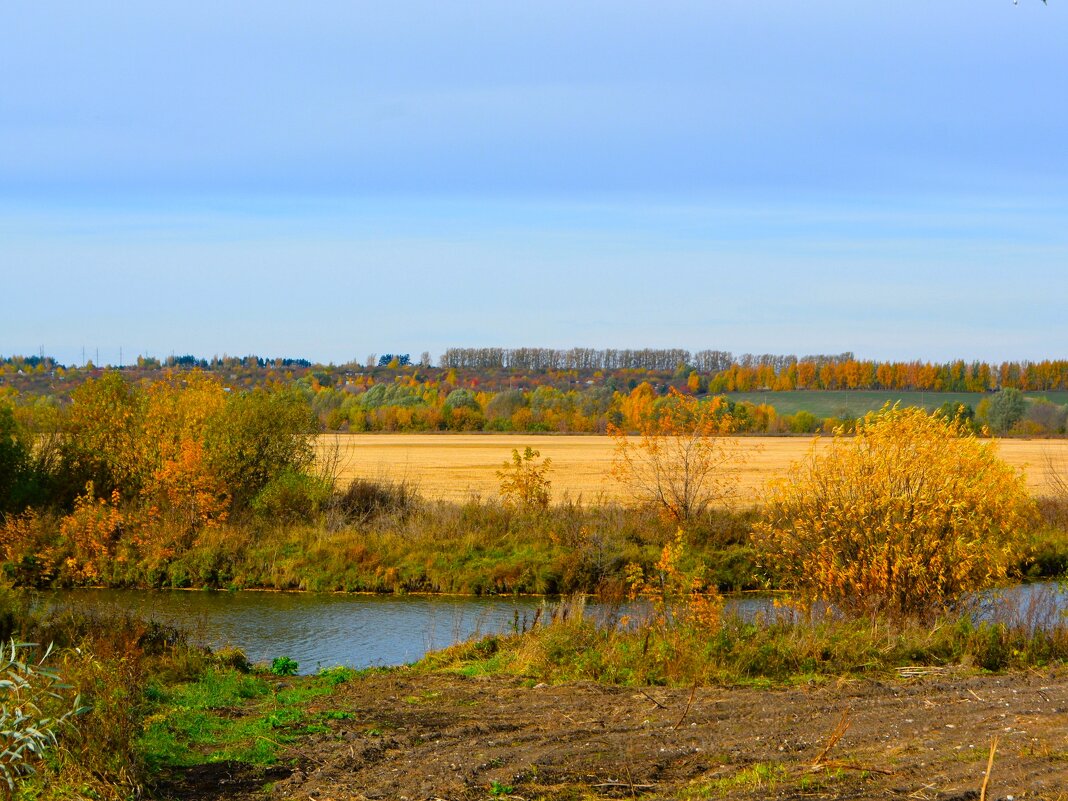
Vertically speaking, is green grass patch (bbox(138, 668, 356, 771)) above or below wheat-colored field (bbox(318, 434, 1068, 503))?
above

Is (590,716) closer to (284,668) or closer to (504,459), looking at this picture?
(284,668)

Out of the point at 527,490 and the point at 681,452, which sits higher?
the point at 681,452

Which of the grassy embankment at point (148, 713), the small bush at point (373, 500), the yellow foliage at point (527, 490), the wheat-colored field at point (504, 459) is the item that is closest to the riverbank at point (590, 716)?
the grassy embankment at point (148, 713)

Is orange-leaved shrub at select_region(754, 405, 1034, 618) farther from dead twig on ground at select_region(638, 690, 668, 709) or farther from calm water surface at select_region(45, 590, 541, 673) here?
dead twig on ground at select_region(638, 690, 668, 709)

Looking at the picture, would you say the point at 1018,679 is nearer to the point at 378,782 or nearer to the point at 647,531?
the point at 378,782

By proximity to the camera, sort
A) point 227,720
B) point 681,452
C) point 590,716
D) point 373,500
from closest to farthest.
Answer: point 590,716 → point 227,720 → point 681,452 → point 373,500

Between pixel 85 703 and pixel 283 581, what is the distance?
78.4 ft

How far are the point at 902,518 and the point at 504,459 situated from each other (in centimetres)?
6026

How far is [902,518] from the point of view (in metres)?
17.6

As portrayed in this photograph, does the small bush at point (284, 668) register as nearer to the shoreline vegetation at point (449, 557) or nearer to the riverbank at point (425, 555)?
the shoreline vegetation at point (449, 557)

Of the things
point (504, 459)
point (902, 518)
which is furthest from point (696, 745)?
point (504, 459)

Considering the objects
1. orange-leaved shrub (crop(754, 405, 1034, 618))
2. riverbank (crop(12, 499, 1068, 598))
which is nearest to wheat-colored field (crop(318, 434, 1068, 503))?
riverbank (crop(12, 499, 1068, 598))

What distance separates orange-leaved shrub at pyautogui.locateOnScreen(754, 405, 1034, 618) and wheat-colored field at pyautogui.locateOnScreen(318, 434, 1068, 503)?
1868 centimetres

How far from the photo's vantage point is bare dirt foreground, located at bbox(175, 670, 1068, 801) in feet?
27.5
